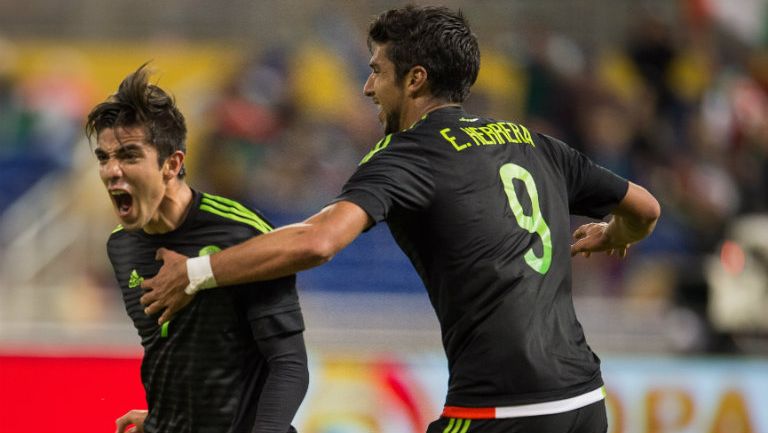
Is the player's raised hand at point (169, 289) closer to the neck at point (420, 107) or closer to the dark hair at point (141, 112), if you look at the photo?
the dark hair at point (141, 112)

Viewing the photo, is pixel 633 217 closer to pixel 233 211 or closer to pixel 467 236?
pixel 467 236

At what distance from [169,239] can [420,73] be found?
88 centimetres

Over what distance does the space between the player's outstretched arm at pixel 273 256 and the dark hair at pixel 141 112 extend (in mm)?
558

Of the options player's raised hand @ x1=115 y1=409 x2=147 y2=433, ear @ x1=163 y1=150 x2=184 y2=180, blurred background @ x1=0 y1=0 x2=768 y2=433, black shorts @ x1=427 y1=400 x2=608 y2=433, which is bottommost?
black shorts @ x1=427 y1=400 x2=608 y2=433

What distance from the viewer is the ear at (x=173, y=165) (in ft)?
12.5

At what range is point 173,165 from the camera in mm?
3812

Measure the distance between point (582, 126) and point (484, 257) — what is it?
23.5 ft

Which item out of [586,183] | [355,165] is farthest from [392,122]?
[355,165]

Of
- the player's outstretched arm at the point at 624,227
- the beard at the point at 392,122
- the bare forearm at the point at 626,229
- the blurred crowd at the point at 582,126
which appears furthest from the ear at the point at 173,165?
the blurred crowd at the point at 582,126

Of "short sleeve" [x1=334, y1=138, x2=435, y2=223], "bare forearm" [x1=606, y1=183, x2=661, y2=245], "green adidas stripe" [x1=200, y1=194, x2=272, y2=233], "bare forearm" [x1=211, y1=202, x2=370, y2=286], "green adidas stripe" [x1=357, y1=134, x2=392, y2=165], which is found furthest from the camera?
"bare forearm" [x1=606, y1=183, x2=661, y2=245]

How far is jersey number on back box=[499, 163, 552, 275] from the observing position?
358 cm

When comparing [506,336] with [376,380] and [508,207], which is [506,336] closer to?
[508,207]

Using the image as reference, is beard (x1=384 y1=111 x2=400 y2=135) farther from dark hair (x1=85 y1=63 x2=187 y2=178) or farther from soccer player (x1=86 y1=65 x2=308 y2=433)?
dark hair (x1=85 y1=63 x2=187 y2=178)

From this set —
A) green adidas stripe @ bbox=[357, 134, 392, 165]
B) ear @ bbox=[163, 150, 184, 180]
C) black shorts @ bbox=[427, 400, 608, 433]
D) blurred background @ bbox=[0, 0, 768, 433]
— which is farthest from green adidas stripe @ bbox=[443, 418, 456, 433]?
blurred background @ bbox=[0, 0, 768, 433]
